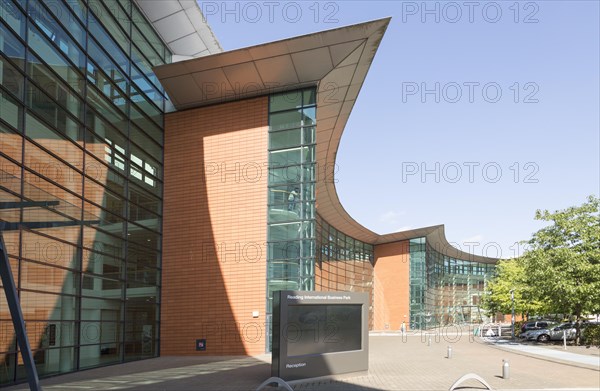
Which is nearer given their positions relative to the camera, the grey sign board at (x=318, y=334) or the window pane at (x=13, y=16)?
the grey sign board at (x=318, y=334)

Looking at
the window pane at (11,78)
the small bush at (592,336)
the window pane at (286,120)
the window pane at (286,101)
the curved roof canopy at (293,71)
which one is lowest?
the small bush at (592,336)

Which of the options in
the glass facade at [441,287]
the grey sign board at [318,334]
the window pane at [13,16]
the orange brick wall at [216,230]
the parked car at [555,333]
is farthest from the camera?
the glass facade at [441,287]

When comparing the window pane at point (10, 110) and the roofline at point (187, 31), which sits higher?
the roofline at point (187, 31)

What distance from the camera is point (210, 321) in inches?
990

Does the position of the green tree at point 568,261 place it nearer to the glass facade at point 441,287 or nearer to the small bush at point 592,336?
the small bush at point 592,336

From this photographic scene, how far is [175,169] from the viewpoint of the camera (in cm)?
2694

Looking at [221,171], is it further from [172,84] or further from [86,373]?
[86,373]

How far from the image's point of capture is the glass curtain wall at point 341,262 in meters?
49.1

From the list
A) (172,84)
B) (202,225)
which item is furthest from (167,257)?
(172,84)

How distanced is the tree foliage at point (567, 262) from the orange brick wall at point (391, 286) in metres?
31.7

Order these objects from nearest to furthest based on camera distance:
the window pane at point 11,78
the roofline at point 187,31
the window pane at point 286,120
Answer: the window pane at point 11,78 → the roofline at point 187,31 → the window pane at point 286,120

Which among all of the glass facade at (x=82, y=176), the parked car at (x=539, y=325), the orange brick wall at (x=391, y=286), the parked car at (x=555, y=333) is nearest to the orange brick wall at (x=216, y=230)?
the glass facade at (x=82, y=176)

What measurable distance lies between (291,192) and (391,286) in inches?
1720

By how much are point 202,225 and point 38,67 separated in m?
10.5
